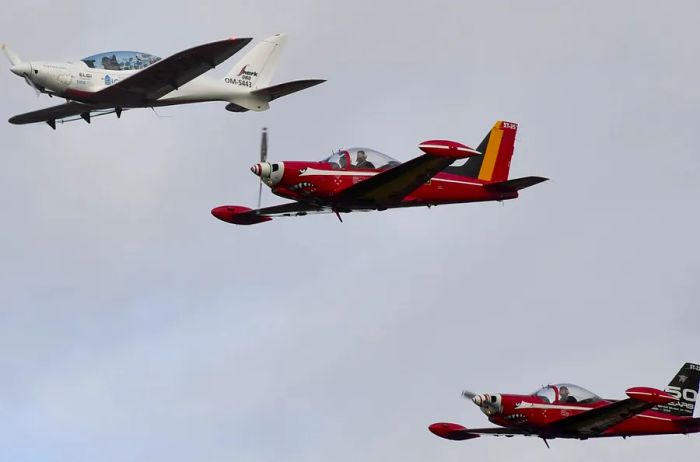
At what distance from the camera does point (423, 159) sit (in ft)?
187

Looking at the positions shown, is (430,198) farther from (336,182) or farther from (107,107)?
(107,107)

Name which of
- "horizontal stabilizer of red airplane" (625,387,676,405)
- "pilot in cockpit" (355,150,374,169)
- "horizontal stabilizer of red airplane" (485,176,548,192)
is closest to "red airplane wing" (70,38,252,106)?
"pilot in cockpit" (355,150,374,169)

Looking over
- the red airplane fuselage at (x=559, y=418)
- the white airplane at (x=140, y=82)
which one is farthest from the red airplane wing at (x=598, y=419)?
the white airplane at (x=140, y=82)

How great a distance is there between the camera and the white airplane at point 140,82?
64.3 metres

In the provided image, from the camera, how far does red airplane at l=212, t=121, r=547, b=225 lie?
185 feet

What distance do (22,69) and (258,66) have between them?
990cm

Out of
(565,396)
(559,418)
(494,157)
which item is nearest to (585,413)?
(559,418)

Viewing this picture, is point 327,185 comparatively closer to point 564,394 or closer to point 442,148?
point 442,148

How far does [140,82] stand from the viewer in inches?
2552

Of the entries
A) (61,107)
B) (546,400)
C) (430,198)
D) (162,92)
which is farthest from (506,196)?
(61,107)

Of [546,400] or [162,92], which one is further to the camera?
[162,92]

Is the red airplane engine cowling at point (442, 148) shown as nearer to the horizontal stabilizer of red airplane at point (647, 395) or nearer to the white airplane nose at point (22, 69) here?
the horizontal stabilizer of red airplane at point (647, 395)

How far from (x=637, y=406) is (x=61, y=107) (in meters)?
24.5

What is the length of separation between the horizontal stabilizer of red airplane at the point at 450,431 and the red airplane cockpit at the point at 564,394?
4484 mm
